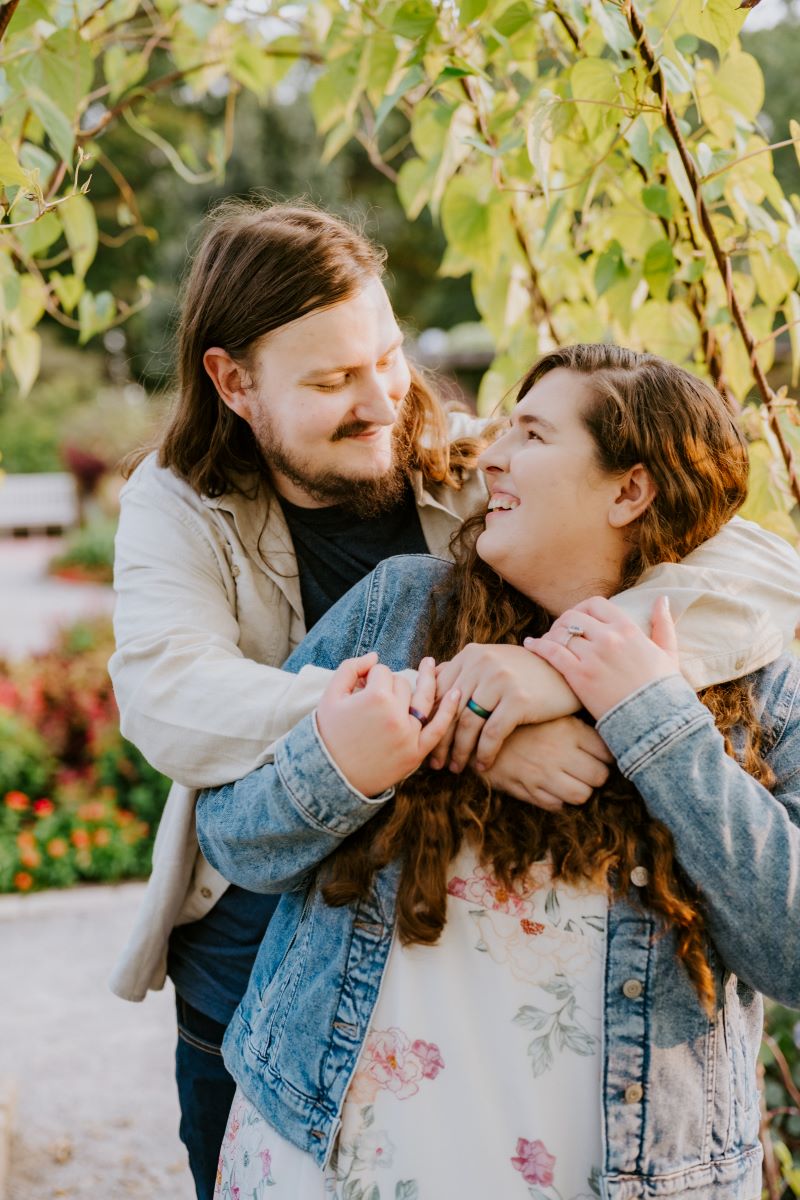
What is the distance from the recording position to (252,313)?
1.84m

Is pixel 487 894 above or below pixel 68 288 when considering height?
below

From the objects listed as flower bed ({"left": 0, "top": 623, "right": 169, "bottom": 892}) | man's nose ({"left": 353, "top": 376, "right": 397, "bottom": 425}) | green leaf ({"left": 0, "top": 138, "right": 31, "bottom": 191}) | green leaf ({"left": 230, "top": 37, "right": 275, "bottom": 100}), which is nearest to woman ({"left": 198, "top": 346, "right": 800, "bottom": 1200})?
man's nose ({"left": 353, "top": 376, "right": 397, "bottom": 425})

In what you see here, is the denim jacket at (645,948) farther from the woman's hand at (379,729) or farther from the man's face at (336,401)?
the man's face at (336,401)

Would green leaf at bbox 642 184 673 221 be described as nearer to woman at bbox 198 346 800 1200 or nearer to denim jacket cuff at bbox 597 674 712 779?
woman at bbox 198 346 800 1200

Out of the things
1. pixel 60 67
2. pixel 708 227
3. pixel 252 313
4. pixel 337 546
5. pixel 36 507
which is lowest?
pixel 36 507

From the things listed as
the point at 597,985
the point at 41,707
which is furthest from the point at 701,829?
the point at 41,707

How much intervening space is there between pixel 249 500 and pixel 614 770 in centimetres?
89

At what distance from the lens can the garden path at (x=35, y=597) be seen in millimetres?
8953

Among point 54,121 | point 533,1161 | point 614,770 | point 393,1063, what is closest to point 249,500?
point 54,121

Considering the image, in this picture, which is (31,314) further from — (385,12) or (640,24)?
(640,24)

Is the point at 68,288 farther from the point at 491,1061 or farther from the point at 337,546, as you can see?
the point at 491,1061

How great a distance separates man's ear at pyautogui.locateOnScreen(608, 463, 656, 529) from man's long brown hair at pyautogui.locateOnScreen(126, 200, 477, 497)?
54 cm

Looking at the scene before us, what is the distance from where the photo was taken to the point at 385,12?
1975 millimetres

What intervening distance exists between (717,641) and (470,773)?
352 millimetres
